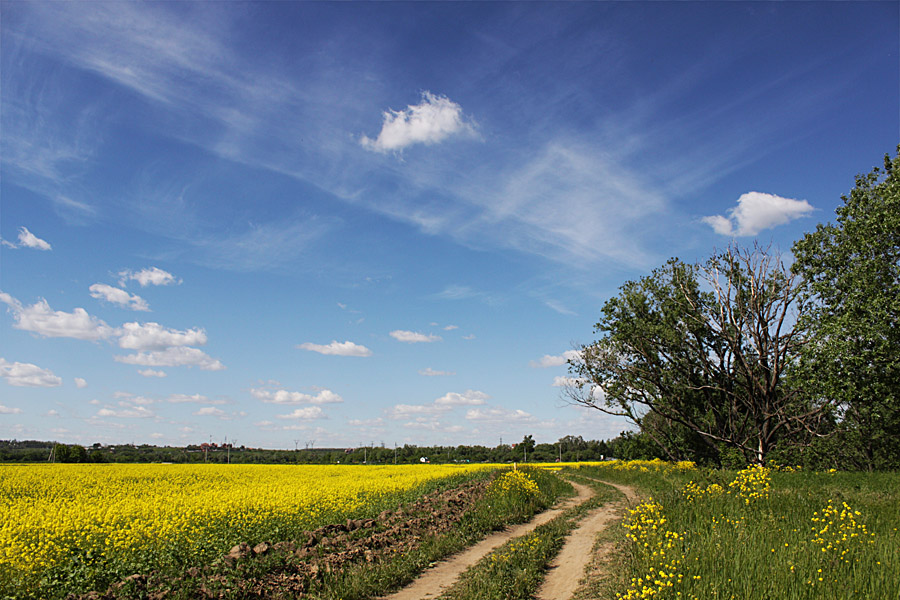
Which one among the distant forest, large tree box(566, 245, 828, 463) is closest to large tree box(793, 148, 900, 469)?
large tree box(566, 245, 828, 463)

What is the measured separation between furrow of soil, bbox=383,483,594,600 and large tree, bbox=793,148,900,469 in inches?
505

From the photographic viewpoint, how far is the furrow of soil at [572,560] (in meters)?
7.70

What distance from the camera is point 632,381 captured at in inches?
1289

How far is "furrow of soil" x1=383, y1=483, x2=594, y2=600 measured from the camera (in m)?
7.64

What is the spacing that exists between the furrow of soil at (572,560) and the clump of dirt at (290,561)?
2658 mm

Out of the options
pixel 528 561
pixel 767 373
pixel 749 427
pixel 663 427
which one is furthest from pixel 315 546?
pixel 663 427

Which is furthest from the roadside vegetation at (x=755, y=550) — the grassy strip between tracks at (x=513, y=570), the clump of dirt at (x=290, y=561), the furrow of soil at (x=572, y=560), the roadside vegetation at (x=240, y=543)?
the clump of dirt at (x=290, y=561)

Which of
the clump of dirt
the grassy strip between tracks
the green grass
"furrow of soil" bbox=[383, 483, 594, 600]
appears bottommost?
"furrow of soil" bbox=[383, 483, 594, 600]

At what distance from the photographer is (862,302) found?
1859 cm

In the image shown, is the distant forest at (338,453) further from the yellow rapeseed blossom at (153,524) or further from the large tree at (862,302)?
the yellow rapeseed blossom at (153,524)

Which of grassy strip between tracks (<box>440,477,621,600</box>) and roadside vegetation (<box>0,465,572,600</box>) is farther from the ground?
roadside vegetation (<box>0,465,572,600</box>)

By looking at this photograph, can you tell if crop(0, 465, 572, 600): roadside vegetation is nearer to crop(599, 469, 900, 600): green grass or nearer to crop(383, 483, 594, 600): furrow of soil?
crop(383, 483, 594, 600): furrow of soil

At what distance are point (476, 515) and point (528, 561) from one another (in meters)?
4.29

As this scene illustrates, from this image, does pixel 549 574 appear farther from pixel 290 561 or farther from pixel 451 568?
pixel 290 561
